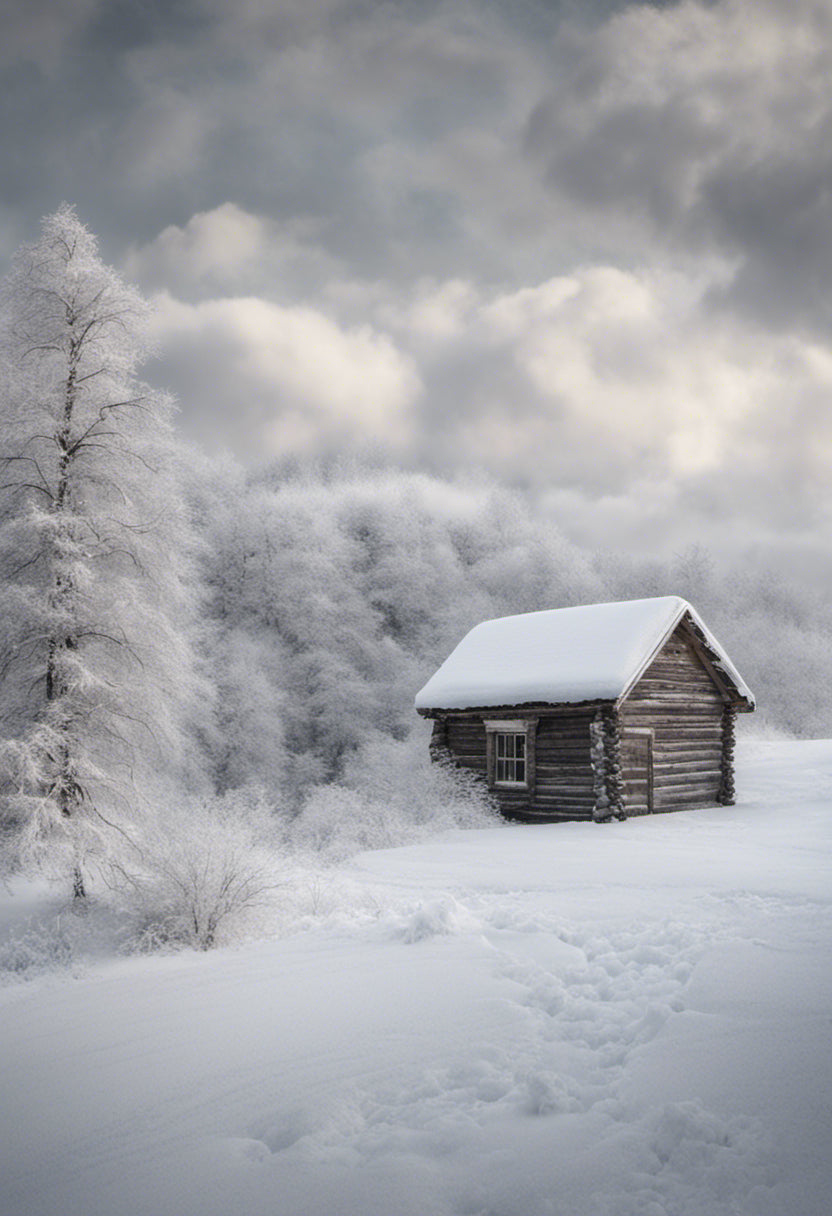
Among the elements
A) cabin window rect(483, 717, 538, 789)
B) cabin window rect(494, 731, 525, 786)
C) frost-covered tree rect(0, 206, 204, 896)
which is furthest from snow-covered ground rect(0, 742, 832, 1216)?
cabin window rect(494, 731, 525, 786)

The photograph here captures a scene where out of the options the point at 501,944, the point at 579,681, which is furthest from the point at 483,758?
the point at 501,944

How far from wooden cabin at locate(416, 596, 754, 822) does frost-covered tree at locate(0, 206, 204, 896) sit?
34.7 ft

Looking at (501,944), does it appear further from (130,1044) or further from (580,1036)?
(130,1044)

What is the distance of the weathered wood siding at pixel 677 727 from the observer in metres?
20.3

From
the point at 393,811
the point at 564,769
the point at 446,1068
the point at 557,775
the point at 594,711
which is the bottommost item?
the point at 393,811

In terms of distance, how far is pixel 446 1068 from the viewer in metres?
4.88

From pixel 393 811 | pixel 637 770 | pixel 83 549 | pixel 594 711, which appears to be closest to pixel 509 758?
pixel 594 711

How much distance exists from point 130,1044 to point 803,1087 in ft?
14.4

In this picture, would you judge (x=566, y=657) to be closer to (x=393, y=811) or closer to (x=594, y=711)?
(x=594, y=711)

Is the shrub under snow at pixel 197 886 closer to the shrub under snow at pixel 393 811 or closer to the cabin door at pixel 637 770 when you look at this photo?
the shrub under snow at pixel 393 811

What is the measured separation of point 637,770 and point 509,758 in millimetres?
3282

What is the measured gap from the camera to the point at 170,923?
8344 mm

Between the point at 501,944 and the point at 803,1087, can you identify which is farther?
the point at 501,944

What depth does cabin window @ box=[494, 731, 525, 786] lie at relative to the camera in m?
20.6
